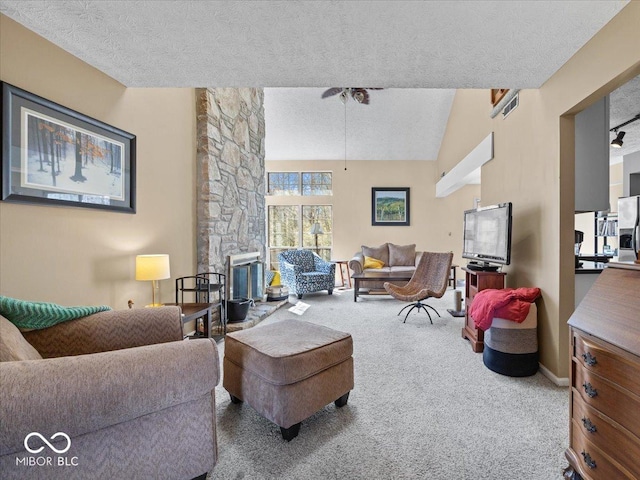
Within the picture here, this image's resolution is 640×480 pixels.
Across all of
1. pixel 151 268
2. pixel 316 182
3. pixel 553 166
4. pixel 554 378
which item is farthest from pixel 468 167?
pixel 151 268

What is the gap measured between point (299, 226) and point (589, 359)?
20.9 feet

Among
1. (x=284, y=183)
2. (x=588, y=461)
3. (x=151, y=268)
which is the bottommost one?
(x=588, y=461)

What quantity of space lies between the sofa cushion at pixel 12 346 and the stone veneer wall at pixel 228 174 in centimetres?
218

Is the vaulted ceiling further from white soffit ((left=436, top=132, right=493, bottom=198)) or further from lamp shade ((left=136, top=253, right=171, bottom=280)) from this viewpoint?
lamp shade ((left=136, top=253, right=171, bottom=280))

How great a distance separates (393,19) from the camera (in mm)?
1652

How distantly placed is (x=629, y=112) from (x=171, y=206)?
5719 millimetres

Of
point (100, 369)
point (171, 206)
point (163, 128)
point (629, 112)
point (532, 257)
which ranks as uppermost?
point (629, 112)

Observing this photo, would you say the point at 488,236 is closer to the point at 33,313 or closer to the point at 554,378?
the point at 554,378

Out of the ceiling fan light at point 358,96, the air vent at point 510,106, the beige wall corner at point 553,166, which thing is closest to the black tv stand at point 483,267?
the beige wall corner at point 553,166

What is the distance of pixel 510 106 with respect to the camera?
2.94 meters

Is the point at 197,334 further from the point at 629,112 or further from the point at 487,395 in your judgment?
the point at 629,112

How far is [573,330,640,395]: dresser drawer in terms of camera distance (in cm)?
103

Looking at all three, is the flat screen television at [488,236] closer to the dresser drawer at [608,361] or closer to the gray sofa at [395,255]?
the dresser drawer at [608,361]

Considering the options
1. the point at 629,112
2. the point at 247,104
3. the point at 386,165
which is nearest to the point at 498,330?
the point at 629,112
